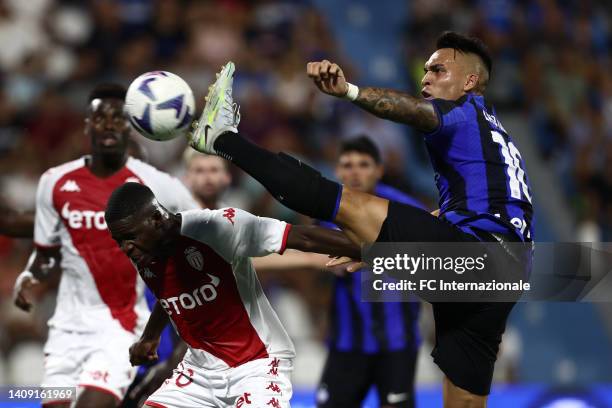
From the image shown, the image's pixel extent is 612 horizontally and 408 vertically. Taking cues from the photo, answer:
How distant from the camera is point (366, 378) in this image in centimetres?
693

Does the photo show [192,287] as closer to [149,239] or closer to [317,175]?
[149,239]

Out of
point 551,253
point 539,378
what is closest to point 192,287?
point 551,253

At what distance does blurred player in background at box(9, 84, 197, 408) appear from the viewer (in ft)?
18.3

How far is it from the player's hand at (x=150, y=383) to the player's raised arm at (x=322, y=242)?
66.4 inches

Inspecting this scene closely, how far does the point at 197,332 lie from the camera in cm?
459

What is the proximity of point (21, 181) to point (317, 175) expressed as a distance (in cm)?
577

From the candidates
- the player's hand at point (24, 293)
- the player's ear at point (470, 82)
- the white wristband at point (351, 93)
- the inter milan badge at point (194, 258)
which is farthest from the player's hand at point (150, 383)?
the player's ear at point (470, 82)

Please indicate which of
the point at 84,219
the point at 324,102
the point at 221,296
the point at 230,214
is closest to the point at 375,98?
the point at 230,214

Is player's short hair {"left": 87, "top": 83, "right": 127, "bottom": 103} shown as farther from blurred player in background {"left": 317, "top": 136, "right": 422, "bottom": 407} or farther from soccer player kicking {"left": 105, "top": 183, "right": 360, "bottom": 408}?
blurred player in background {"left": 317, "top": 136, "right": 422, "bottom": 407}

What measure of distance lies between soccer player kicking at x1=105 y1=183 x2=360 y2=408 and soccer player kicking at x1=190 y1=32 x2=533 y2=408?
222 mm

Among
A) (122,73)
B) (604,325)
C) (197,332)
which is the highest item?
(122,73)

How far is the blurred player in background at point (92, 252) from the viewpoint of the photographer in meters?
5.59

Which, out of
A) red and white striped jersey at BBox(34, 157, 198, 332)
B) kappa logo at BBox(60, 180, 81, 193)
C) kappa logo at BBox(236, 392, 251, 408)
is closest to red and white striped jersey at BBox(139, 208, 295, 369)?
kappa logo at BBox(236, 392, 251, 408)

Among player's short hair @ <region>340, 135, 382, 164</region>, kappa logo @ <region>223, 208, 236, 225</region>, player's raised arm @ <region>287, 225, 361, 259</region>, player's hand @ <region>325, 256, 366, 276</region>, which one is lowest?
player's hand @ <region>325, 256, 366, 276</region>
